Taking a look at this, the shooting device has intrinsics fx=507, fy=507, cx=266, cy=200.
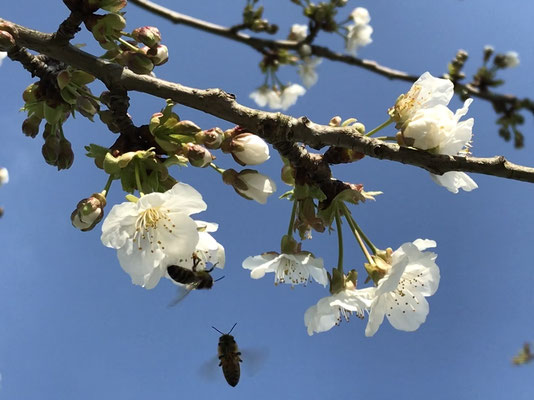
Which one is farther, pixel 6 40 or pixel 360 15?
pixel 360 15

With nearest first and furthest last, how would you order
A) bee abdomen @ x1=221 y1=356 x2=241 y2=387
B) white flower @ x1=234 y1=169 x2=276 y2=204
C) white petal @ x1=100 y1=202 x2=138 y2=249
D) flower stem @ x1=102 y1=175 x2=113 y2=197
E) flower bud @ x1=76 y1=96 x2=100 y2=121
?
white petal @ x1=100 y1=202 x2=138 y2=249 → flower stem @ x1=102 y1=175 x2=113 y2=197 → white flower @ x1=234 y1=169 x2=276 y2=204 → flower bud @ x1=76 y1=96 x2=100 y2=121 → bee abdomen @ x1=221 y1=356 x2=241 y2=387

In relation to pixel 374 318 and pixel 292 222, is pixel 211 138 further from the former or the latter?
pixel 374 318

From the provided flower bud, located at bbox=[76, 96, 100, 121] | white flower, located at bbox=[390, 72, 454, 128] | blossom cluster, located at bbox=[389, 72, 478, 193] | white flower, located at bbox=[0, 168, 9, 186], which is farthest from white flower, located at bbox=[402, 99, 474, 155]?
white flower, located at bbox=[0, 168, 9, 186]

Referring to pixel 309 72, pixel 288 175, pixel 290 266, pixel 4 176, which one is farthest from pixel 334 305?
pixel 309 72

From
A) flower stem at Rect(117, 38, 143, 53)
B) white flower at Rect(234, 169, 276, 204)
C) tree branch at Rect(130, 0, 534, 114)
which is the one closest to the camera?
white flower at Rect(234, 169, 276, 204)

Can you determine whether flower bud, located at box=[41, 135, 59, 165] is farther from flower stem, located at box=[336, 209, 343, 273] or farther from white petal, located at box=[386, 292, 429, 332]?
white petal, located at box=[386, 292, 429, 332]

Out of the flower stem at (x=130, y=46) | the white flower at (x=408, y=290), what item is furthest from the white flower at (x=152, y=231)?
the white flower at (x=408, y=290)
